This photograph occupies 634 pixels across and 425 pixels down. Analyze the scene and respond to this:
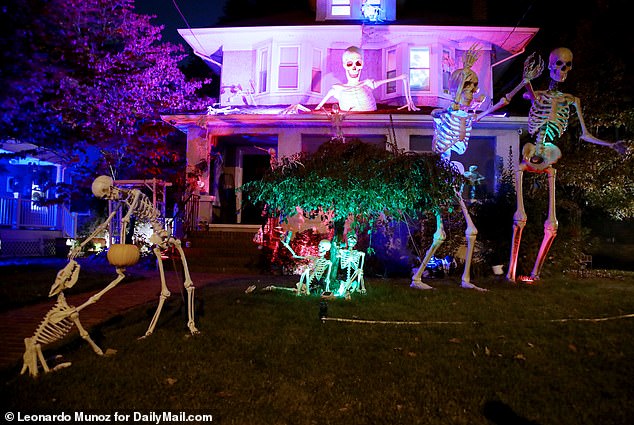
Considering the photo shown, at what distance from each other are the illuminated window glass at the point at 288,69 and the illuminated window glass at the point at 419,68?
4.22 m

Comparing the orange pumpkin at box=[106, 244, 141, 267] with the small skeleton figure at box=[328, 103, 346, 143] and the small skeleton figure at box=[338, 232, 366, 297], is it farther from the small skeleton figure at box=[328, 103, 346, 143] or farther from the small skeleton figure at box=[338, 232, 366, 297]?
the small skeleton figure at box=[328, 103, 346, 143]

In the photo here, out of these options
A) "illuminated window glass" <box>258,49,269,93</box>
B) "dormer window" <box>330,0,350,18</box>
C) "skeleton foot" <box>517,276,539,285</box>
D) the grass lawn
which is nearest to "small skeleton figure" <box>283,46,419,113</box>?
Result: "illuminated window glass" <box>258,49,269,93</box>

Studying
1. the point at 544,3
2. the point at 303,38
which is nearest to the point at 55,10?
the point at 303,38

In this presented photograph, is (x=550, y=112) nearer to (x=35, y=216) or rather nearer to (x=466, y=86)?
(x=466, y=86)

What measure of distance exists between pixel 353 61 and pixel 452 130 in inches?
267

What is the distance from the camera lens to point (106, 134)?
16.6 m

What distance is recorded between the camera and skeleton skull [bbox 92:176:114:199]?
5133mm

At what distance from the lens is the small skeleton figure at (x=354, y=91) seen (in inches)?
631

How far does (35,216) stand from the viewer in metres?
19.8

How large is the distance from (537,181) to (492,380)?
11537 mm

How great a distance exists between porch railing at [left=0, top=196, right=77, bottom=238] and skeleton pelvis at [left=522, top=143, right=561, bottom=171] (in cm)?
1825

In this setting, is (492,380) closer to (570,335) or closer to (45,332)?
(570,335)

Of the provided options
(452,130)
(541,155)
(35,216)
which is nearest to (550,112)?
(541,155)

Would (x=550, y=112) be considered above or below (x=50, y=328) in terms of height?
A: above
